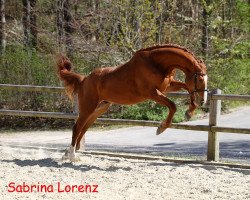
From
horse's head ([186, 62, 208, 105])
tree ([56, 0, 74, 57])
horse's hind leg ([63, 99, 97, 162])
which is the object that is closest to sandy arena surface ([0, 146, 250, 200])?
horse's hind leg ([63, 99, 97, 162])

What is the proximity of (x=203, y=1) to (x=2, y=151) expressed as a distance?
1107cm

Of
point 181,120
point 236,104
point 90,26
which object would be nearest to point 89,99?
point 181,120

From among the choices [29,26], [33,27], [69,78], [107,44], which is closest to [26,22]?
[29,26]

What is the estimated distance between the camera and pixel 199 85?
638 cm

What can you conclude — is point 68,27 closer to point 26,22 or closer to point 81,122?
point 26,22

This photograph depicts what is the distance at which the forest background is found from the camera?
15.8 metres

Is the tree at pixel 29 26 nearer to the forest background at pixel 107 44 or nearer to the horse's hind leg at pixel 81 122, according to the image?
the forest background at pixel 107 44

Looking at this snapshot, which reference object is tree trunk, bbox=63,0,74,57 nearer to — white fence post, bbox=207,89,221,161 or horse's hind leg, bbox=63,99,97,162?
horse's hind leg, bbox=63,99,97,162

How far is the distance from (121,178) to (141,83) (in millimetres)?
1323

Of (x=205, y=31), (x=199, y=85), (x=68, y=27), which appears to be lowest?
(x=199, y=85)

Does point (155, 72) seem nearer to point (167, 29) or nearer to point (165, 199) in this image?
point (165, 199)

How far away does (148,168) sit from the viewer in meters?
7.12

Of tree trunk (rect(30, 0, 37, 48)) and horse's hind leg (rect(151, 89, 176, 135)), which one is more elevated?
tree trunk (rect(30, 0, 37, 48))

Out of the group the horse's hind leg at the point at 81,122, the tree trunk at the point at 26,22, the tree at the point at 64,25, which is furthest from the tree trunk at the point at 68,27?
the horse's hind leg at the point at 81,122
